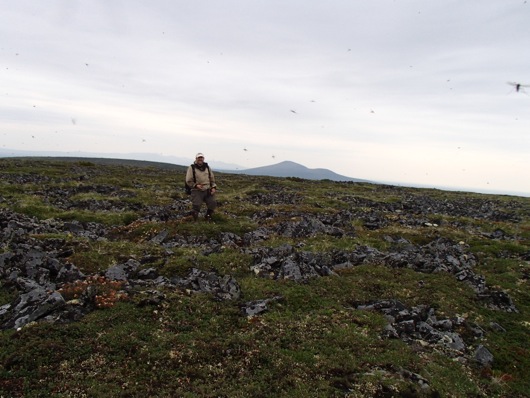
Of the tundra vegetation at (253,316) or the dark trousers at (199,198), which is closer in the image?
the tundra vegetation at (253,316)

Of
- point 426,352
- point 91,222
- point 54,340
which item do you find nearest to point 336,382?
point 426,352

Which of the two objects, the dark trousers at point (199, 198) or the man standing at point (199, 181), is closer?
the man standing at point (199, 181)

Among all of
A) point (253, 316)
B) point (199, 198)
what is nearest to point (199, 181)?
point (199, 198)

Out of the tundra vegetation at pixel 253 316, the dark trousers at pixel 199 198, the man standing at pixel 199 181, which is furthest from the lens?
the dark trousers at pixel 199 198

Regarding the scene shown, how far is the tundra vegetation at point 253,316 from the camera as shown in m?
9.42

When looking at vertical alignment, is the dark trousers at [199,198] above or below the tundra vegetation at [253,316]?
above

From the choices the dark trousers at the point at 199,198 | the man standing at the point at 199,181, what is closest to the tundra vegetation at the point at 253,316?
the dark trousers at the point at 199,198

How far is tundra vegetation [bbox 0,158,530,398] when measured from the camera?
942cm

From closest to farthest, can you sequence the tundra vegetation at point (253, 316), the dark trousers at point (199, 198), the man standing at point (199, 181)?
the tundra vegetation at point (253, 316) < the man standing at point (199, 181) < the dark trousers at point (199, 198)

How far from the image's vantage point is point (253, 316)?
12633 mm

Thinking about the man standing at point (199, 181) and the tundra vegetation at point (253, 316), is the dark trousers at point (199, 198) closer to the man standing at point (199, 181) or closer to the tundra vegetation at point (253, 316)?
the man standing at point (199, 181)

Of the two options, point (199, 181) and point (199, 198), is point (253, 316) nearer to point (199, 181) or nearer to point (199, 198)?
point (199, 198)

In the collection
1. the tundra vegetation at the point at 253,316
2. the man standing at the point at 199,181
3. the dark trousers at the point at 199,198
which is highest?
the man standing at the point at 199,181

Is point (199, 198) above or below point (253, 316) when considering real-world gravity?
above
